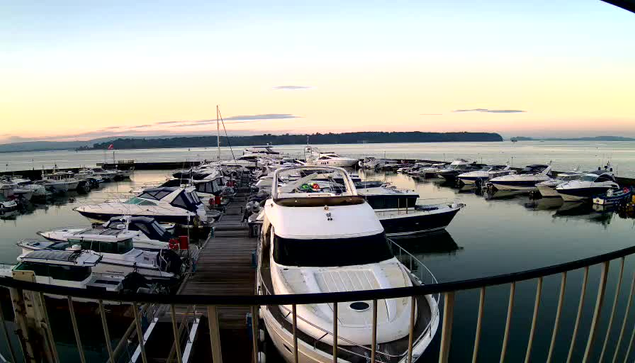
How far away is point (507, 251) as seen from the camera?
17828 millimetres

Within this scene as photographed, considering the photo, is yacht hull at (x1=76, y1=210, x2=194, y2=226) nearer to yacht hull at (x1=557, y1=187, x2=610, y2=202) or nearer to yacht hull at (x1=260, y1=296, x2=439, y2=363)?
yacht hull at (x1=260, y1=296, x2=439, y2=363)

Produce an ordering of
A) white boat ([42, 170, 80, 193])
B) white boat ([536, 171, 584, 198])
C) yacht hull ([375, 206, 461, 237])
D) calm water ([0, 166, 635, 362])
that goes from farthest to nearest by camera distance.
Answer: white boat ([42, 170, 80, 193])
white boat ([536, 171, 584, 198])
yacht hull ([375, 206, 461, 237])
calm water ([0, 166, 635, 362])

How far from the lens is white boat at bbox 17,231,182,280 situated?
11781 millimetres

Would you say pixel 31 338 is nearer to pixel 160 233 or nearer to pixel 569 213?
pixel 160 233

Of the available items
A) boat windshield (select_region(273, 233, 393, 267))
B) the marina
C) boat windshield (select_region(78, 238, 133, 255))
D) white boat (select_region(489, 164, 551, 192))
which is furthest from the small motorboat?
boat windshield (select_region(78, 238, 133, 255))

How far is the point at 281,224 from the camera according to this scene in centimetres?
822

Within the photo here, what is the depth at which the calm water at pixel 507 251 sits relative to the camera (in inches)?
394

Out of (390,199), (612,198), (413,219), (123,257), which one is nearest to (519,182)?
(612,198)

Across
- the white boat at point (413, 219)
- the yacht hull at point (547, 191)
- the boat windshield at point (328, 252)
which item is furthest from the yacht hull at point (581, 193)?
the boat windshield at point (328, 252)

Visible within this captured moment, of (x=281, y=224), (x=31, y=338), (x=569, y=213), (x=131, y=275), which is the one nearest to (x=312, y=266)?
(x=281, y=224)

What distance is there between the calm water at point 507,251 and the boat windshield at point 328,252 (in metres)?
2.43

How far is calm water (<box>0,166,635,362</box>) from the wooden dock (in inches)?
125

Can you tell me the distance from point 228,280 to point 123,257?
365cm

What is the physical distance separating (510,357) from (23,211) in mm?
35323
